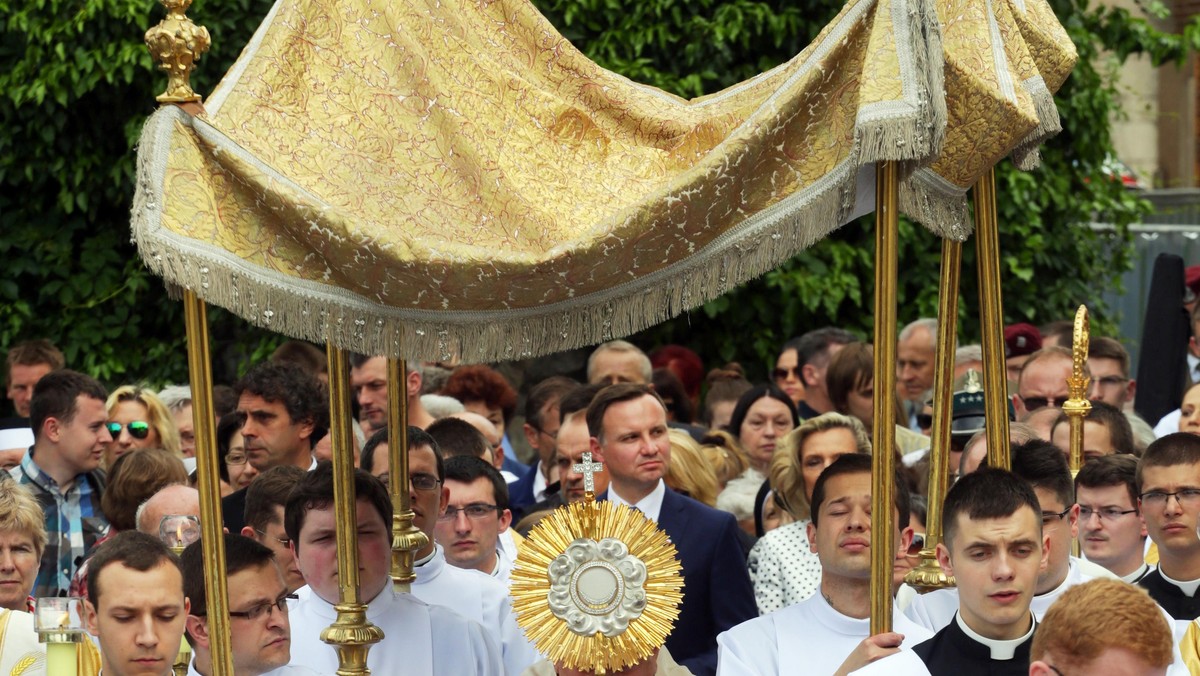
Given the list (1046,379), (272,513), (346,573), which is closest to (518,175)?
(346,573)

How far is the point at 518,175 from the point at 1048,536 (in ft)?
6.19

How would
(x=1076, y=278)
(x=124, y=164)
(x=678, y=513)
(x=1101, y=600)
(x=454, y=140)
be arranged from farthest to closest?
(x=1076, y=278) → (x=124, y=164) → (x=678, y=513) → (x=454, y=140) → (x=1101, y=600)

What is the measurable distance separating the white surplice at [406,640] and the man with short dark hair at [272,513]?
9.7 inches

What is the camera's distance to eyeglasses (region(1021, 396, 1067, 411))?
8195 millimetres

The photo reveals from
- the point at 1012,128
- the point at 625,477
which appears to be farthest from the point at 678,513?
the point at 1012,128

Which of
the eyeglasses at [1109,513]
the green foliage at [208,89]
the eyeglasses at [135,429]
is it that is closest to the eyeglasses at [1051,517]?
the eyeglasses at [1109,513]

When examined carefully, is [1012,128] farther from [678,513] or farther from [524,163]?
[678,513]

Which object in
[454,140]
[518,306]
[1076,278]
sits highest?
[454,140]

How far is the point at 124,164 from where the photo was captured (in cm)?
1080

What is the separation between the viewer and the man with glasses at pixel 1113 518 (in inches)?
255

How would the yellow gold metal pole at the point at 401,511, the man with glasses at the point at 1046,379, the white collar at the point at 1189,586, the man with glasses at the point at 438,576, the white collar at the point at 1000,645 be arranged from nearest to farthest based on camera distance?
the white collar at the point at 1000,645 → the white collar at the point at 1189,586 → the yellow gold metal pole at the point at 401,511 → the man with glasses at the point at 438,576 → the man with glasses at the point at 1046,379

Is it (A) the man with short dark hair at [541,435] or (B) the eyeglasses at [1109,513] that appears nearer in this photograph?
(B) the eyeglasses at [1109,513]

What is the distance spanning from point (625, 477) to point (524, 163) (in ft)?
5.46

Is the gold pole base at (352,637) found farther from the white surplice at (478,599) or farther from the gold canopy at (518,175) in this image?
the gold canopy at (518,175)
